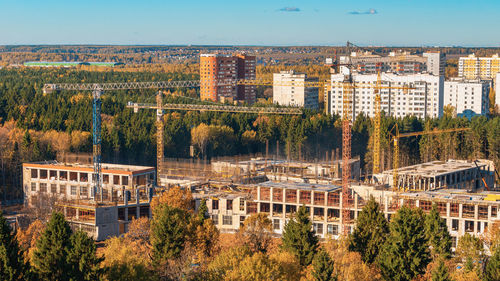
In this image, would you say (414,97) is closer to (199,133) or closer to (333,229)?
(199,133)

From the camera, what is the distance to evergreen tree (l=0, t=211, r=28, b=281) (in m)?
25.9

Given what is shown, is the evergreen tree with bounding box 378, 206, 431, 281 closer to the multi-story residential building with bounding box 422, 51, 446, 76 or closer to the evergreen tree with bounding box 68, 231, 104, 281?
the evergreen tree with bounding box 68, 231, 104, 281

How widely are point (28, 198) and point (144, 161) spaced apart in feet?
47.5

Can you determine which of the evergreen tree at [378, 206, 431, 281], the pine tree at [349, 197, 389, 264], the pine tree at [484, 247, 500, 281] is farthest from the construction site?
the pine tree at [484, 247, 500, 281]

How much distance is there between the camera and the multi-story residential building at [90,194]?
149 ft

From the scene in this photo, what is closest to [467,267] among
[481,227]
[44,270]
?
[481,227]

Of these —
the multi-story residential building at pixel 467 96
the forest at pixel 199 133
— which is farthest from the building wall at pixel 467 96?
the forest at pixel 199 133

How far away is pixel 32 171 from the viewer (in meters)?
55.8

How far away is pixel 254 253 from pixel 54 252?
23.9 feet

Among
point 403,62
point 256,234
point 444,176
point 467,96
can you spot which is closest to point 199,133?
point 444,176

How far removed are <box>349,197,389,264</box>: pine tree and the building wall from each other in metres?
64.9

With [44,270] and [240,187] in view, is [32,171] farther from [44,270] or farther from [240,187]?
[44,270]

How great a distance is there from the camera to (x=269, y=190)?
46.2 metres

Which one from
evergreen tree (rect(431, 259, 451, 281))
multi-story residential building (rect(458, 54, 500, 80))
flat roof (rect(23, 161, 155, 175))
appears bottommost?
evergreen tree (rect(431, 259, 451, 281))
